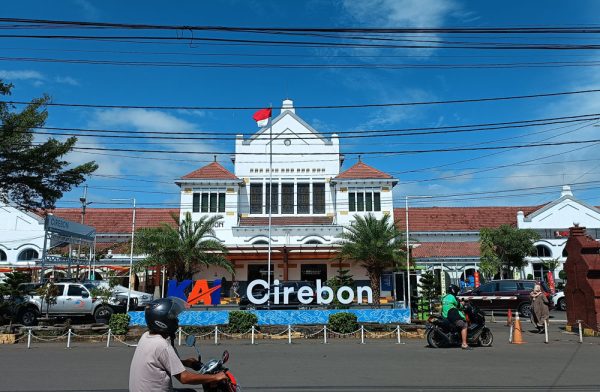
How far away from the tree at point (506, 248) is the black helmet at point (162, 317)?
33.1 meters

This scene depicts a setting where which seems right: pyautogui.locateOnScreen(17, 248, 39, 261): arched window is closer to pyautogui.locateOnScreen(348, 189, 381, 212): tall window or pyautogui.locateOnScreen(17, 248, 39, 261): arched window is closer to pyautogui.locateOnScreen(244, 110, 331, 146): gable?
pyautogui.locateOnScreen(244, 110, 331, 146): gable

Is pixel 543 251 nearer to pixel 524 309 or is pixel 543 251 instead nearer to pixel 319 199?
pixel 524 309

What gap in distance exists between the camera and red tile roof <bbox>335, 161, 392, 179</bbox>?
1414 inches

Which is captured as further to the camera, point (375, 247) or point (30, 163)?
point (375, 247)

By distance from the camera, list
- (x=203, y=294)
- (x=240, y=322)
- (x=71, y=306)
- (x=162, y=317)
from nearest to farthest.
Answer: (x=162, y=317) < (x=240, y=322) < (x=203, y=294) < (x=71, y=306)

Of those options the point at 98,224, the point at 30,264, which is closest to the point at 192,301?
the point at 30,264

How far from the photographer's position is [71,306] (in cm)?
2130

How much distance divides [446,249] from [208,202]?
19.4m

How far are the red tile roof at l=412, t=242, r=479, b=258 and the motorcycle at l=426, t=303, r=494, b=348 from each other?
25.2 meters

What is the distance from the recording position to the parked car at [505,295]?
24.0 meters

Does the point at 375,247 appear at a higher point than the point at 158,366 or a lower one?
higher

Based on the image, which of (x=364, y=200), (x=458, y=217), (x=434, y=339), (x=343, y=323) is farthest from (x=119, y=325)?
(x=458, y=217)

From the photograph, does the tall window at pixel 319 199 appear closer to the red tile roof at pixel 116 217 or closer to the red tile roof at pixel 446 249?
the red tile roof at pixel 446 249

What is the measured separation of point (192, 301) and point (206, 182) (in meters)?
17.0
